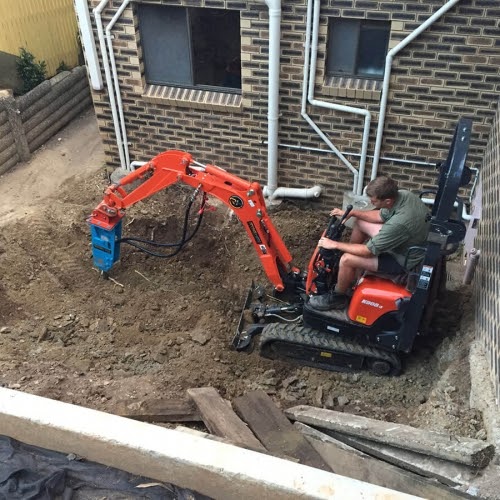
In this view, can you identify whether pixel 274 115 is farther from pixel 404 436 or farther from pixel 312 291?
pixel 404 436

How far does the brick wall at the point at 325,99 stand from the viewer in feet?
19.3

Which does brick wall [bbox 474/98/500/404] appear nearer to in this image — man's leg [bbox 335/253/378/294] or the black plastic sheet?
man's leg [bbox 335/253/378/294]

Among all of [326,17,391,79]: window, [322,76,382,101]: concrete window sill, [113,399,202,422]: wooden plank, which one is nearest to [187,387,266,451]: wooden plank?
[113,399,202,422]: wooden plank

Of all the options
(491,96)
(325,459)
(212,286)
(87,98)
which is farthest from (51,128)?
(325,459)

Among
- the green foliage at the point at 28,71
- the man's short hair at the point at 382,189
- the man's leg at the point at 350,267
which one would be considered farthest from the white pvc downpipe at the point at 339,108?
the green foliage at the point at 28,71

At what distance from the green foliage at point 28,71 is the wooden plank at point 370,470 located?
8347 millimetres

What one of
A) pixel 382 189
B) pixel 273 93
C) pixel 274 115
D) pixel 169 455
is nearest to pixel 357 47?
pixel 273 93

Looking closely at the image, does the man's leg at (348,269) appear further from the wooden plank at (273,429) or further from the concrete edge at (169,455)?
the concrete edge at (169,455)

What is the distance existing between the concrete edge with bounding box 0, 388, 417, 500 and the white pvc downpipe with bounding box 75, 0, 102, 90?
510 centimetres

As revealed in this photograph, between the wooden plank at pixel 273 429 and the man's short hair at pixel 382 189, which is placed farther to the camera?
the man's short hair at pixel 382 189

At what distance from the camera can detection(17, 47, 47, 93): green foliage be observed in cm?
946

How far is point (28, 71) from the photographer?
9500 millimetres

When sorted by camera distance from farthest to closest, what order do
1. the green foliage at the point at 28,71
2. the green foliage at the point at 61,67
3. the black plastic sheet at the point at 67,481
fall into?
the green foliage at the point at 61,67 → the green foliage at the point at 28,71 → the black plastic sheet at the point at 67,481

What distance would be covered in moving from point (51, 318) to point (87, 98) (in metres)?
6.55
